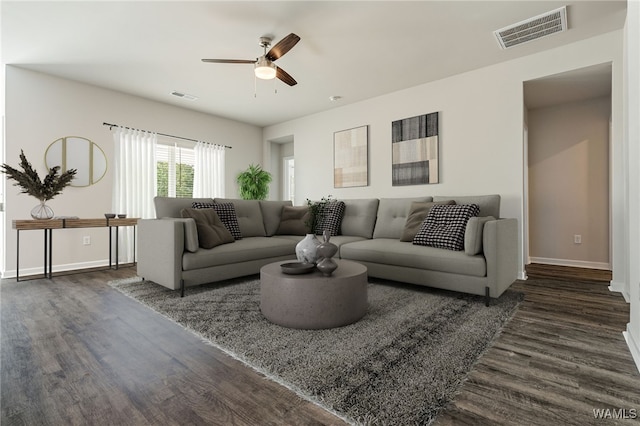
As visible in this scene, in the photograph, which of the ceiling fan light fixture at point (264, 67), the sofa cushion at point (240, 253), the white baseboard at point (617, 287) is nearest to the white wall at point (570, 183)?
the white baseboard at point (617, 287)

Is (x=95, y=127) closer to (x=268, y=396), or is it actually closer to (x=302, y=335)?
(x=302, y=335)

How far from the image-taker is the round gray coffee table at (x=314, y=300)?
193cm

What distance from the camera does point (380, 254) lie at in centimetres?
304

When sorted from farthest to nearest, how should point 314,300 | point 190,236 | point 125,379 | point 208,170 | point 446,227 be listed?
point 208,170 → point 446,227 → point 190,236 → point 314,300 → point 125,379

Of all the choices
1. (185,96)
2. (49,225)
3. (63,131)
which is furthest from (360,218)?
(63,131)

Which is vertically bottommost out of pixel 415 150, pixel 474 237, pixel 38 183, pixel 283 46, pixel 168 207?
pixel 474 237

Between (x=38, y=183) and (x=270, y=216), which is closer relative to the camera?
(x=38, y=183)

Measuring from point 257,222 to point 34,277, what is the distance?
2.75 metres

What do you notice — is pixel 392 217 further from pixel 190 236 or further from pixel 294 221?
pixel 190 236

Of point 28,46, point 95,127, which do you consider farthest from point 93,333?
point 95,127

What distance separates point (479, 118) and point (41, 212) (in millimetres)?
5510

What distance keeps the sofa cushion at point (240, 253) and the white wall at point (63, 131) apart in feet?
8.41

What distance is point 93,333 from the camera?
77.3 inches

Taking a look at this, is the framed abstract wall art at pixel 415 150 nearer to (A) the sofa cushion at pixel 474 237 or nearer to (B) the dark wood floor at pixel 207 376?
(A) the sofa cushion at pixel 474 237
